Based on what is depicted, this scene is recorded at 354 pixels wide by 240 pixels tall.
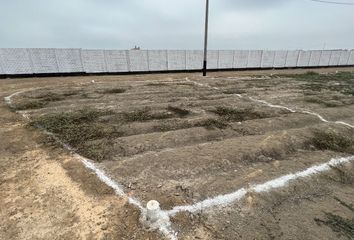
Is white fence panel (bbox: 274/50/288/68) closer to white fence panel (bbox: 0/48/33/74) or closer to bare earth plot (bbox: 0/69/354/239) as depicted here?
bare earth plot (bbox: 0/69/354/239)

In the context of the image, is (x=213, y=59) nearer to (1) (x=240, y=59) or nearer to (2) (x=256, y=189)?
(1) (x=240, y=59)

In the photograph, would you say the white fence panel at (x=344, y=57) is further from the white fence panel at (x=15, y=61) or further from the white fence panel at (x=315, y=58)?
the white fence panel at (x=15, y=61)

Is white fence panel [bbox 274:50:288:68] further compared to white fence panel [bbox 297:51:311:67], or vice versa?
white fence panel [bbox 297:51:311:67]

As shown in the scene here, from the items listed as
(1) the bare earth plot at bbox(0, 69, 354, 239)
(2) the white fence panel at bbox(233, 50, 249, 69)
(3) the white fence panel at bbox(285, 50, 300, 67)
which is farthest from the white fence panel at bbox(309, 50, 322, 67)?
(1) the bare earth plot at bbox(0, 69, 354, 239)

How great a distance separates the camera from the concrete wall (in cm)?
1823

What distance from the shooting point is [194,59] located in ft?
80.4

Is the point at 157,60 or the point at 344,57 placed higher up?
the point at 157,60

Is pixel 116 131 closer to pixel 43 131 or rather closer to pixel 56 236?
pixel 43 131

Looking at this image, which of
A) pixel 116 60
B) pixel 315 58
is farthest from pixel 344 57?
pixel 116 60

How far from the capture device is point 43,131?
23.1 ft

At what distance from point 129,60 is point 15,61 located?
7779 millimetres

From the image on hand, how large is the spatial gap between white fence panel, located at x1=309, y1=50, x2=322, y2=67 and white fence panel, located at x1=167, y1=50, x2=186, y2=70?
60.2 feet

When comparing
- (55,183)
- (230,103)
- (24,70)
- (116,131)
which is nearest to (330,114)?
(230,103)

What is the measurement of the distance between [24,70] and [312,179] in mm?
18640
